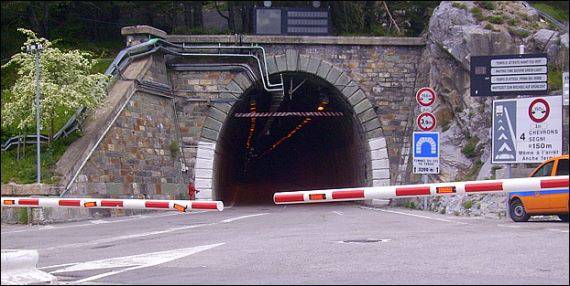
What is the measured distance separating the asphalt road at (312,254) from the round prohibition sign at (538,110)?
3644 mm

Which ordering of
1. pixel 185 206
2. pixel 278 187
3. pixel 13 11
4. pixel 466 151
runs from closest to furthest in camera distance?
pixel 185 206, pixel 466 151, pixel 13 11, pixel 278 187

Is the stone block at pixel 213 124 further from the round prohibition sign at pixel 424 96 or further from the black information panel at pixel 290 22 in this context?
the round prohibition sign at pixel 424 96

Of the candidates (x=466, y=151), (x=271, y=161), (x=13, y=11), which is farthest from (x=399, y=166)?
(x=271, y=161)

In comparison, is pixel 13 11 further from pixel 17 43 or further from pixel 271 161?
pixel 271 161

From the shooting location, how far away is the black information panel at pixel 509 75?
72.4 feet

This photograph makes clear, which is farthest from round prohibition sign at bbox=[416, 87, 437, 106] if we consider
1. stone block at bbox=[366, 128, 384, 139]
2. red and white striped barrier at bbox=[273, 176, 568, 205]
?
red and white striped barrier at bbox=[273, 176, 568, 205]

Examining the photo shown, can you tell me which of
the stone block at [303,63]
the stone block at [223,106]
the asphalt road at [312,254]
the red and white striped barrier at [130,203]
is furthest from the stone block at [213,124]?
the red and white striped barrier at [130,203]

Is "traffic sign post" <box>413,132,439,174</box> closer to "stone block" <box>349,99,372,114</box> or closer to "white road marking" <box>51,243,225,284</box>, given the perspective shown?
"stone block" <box>349,99,372,114</box>

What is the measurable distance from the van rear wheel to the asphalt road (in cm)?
171

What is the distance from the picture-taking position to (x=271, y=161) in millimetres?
62750

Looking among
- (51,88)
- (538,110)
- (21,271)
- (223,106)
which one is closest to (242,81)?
(223,106)

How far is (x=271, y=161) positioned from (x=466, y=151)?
111ft

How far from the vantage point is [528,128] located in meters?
20.1

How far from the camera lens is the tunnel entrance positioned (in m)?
35.4
